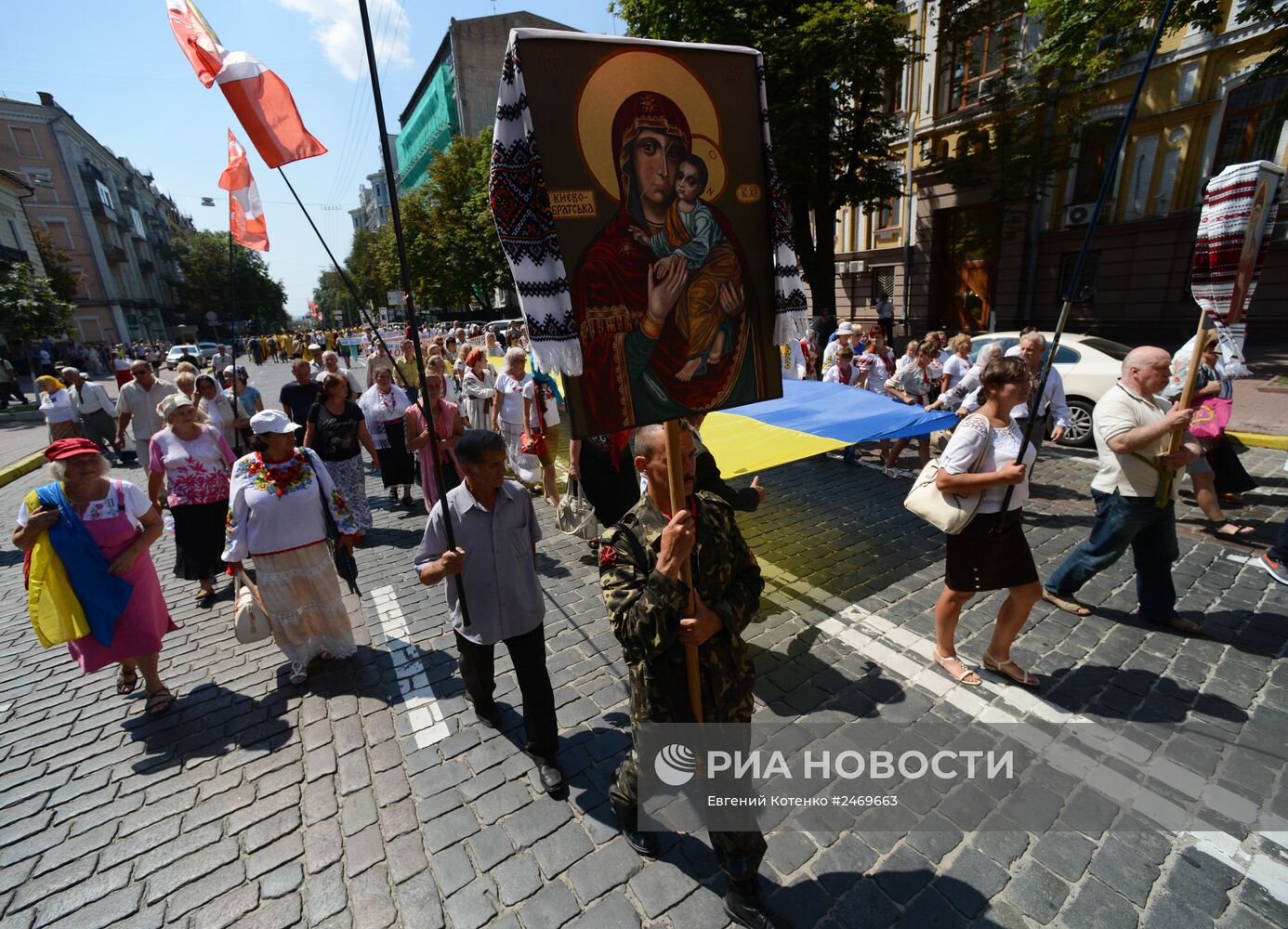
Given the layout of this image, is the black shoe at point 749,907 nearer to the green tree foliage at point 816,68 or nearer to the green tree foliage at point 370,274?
the green tree foliage at point 816,68

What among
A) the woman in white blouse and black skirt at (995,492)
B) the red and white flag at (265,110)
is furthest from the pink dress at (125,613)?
the woman in white blouse and black skirt at (995,492)

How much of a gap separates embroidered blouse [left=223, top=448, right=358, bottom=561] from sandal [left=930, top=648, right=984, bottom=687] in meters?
4.48

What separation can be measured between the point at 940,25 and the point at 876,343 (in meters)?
19.8

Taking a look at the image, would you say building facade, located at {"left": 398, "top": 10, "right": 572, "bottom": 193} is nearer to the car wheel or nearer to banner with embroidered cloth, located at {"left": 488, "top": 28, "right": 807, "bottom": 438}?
the car wheel

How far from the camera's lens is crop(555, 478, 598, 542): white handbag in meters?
5.75

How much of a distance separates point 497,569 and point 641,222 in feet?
6.40

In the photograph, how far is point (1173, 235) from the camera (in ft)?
61.1

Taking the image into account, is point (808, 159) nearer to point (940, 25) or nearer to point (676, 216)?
point (940, 25)

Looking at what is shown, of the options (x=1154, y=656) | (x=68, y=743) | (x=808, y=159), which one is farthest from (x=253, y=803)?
(x=808, y=159)

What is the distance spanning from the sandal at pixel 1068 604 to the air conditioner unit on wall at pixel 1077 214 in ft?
69.0

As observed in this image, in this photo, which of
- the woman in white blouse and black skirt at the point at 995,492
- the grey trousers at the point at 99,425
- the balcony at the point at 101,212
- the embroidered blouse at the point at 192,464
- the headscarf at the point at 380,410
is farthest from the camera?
the balcony at the point at 101,212

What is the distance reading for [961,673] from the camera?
400cm

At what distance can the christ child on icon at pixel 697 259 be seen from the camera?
2.31 m

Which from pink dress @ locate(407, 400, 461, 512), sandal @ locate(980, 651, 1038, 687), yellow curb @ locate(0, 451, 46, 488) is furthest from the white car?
yellow curb @ locate(0, 451, 46, 488)
